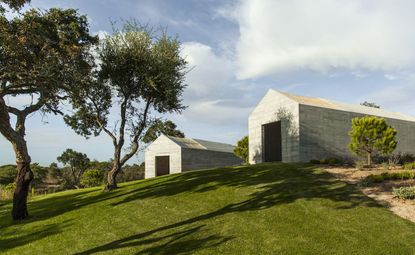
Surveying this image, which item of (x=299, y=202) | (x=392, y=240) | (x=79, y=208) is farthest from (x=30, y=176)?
(x=392, y=240)

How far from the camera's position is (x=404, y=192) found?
54.8ft

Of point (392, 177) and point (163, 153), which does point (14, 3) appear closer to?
point (392, 177)

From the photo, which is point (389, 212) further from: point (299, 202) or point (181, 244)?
point (181, 244)

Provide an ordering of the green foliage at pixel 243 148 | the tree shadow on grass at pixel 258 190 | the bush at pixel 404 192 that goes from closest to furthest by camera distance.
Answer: the tree shadow on grass at pixel 258 190
the bush at pixel 404 192
the green foliage at pixel 243 148

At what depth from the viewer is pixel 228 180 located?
23172 millimetres

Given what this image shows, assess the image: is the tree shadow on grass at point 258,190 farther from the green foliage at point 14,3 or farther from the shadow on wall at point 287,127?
the green foliage at point 14,3

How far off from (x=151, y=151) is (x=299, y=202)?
123 ft

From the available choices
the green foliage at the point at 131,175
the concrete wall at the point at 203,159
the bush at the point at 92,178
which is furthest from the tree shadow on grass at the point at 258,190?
the green foliage at the point at 131,175

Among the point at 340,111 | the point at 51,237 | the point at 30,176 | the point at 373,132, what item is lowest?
the point at 51,237

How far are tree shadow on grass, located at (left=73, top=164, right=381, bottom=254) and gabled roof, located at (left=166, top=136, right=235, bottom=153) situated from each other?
78.3 feet

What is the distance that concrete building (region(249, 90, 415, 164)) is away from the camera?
32.2 meters

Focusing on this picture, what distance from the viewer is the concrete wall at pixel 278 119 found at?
32.4 meters

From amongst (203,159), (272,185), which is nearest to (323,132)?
(272,185)

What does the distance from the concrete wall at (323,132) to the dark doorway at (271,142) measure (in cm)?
358
